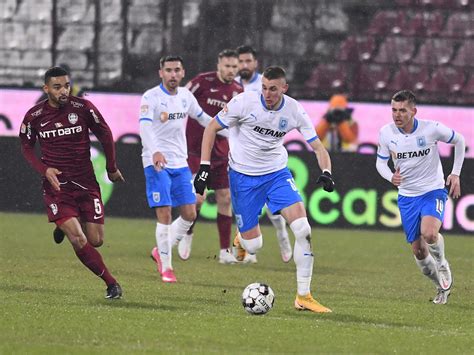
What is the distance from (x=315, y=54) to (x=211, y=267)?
7811 mm

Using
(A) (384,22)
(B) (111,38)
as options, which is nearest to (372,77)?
(A) (384,22)

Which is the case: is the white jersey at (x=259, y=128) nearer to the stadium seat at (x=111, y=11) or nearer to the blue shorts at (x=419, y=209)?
the blue shorts at (x=419, y=209)

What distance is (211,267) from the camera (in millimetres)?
14297

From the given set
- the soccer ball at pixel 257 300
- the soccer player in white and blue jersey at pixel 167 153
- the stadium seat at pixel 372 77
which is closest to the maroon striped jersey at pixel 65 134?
the soccer player in white and blue jersey at pixel 167 153

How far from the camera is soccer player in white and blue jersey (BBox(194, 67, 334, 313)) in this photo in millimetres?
10578

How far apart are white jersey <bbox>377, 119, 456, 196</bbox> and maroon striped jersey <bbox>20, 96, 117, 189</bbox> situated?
272cm

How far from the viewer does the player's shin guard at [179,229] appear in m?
13.8

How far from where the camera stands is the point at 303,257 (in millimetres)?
10477

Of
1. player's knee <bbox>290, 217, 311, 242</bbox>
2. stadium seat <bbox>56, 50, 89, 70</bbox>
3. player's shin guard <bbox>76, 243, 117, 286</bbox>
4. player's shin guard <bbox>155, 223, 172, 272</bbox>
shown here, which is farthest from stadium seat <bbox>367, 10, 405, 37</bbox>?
player's shin guard <bbox>76, 243, 117, 286</bbox>

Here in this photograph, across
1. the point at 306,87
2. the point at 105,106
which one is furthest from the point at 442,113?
the point at 105,106

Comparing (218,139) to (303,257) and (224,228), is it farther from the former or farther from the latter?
(303,257)

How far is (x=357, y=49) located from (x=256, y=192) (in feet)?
34.9

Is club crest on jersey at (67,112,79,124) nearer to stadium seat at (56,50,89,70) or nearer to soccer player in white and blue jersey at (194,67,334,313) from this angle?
soccer player in white and blue jersey at (194,67,334,313)

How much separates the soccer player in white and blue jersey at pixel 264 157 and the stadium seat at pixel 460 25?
1064 centimetres
